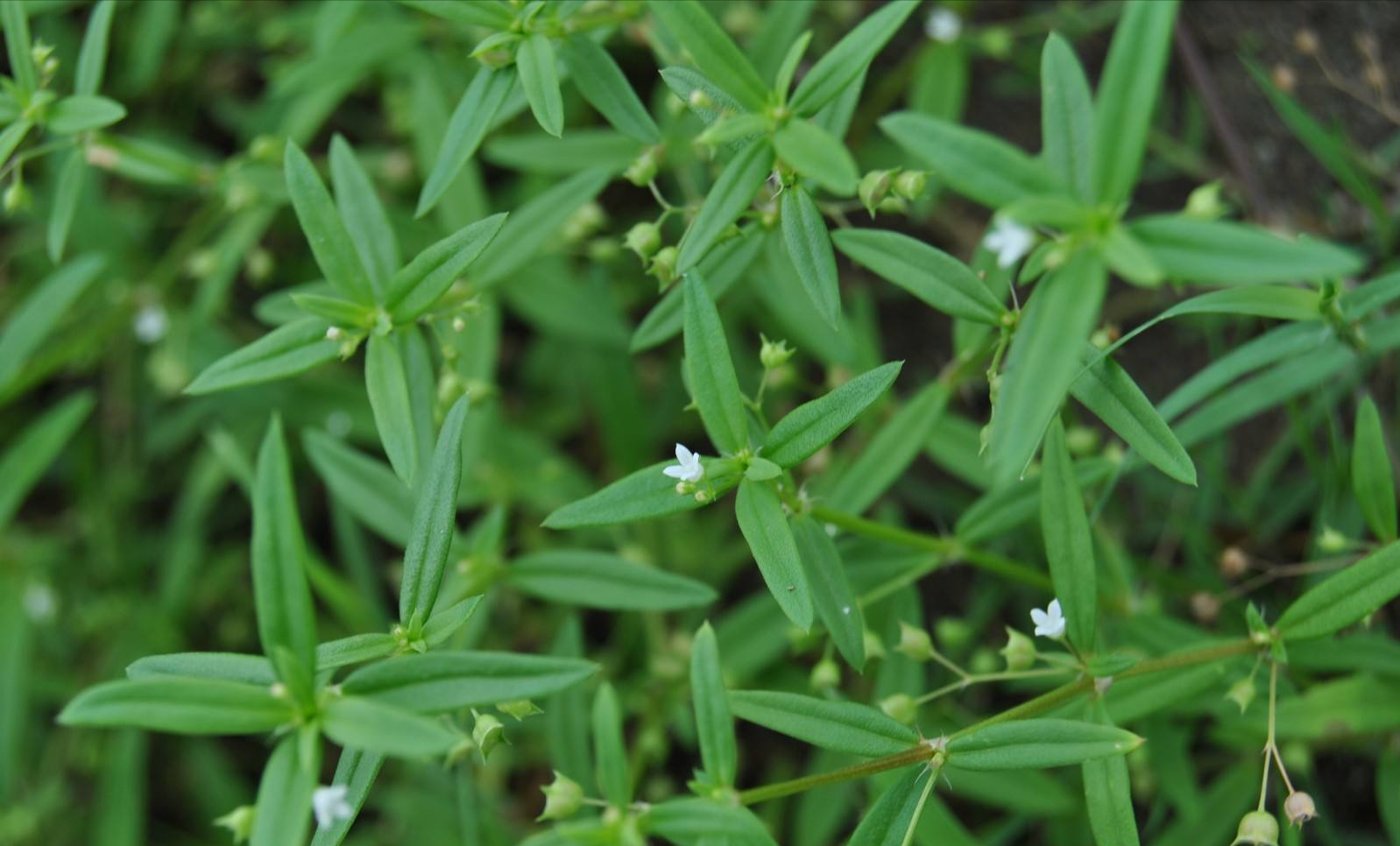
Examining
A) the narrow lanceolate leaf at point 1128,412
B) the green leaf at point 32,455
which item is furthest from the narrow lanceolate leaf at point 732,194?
the green leaf at point 32,455

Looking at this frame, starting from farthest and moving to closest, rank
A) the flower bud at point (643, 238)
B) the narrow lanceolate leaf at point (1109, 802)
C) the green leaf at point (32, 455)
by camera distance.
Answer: the green leaf at point (32, 455) → the flower bud at point (643, 238) → the narrow lanceolate leaf at point (1109, 802)

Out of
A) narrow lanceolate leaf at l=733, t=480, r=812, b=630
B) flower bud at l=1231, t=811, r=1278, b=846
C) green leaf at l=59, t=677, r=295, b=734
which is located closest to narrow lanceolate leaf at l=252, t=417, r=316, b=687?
green leaf at l=59, t=677, r=295, b=734

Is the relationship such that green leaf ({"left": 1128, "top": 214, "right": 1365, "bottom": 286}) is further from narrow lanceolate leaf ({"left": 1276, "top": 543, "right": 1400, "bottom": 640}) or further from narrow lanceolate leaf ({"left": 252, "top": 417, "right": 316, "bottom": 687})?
narrow lanceolate leaf ({"left": 252, "top": 417, "right": 316, "bottom": 687})

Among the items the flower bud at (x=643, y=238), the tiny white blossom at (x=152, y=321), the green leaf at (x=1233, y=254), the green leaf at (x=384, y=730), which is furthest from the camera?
the tiny white blossom at (x=152, y=321)

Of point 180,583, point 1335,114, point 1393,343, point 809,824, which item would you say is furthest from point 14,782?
point 1335,114

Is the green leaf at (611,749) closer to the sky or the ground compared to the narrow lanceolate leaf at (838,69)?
closer to the ground

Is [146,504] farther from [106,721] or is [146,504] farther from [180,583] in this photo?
[106,721]

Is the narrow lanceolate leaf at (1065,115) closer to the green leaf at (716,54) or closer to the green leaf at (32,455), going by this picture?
the green leaf at (716,54)

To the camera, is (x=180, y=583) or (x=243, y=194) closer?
(x=243, y=194)
